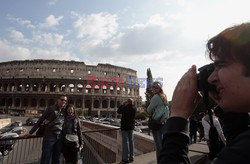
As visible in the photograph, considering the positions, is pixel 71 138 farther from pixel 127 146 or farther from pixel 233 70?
pixel 233 70

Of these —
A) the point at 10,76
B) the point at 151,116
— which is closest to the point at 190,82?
the point at 151,116

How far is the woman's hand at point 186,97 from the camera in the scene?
40.6 inches

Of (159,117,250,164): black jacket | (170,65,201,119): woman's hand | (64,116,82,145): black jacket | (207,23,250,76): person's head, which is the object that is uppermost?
(207,23,250,76): person's head

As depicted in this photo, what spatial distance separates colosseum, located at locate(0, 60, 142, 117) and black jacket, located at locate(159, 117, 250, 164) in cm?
A: 5802

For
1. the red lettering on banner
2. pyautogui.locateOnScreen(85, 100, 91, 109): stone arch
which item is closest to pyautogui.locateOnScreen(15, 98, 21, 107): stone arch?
pyautogui.locateOnScreen(85, 100, 91, 109): stone arch

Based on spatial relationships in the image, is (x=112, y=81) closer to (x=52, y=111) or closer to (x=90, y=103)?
(x=90, y=103)

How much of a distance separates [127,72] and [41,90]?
29.3 m

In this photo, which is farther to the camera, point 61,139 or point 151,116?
point 61,139

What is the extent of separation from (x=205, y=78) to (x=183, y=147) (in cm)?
37

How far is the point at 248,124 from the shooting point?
37.1 inches

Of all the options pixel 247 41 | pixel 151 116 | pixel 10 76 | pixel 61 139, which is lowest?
pixel 61 139

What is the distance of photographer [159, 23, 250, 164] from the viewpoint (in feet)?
2.82

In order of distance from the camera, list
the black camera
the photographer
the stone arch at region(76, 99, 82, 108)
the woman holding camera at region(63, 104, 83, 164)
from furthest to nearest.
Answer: the stone arch at region(76, 99, 82, 108), the woman holding camera at region(63, 104, 83, 164), the black camera, the photographer

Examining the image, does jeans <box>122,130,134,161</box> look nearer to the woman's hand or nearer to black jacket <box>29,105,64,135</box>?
black jacket <box>29,105,64,135</box>
